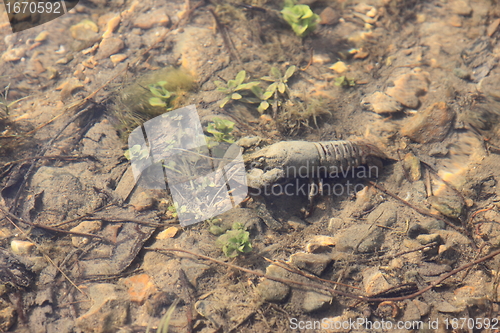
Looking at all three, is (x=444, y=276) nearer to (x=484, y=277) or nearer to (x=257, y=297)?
(x=484, y=277)

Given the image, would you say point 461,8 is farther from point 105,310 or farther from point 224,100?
point 105,310

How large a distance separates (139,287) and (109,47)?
356 centimetres

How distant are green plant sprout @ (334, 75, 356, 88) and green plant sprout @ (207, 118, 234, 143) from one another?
1.68 meters

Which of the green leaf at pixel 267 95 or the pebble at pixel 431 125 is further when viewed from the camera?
the green leaf at pixel 267 95

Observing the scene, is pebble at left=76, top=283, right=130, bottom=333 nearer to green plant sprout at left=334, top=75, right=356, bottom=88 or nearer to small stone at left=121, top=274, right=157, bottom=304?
small stone at left=121, top=274, right=157, bottom=304

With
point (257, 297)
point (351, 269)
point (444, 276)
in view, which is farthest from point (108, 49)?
point (444, 276)

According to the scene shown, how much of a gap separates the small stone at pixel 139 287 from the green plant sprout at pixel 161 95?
2.03m

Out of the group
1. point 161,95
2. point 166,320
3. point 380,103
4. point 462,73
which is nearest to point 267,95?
point 161,95

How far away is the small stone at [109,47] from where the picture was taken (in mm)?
4859

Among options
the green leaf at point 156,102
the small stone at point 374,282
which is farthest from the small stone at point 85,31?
the small stone at point 374,282

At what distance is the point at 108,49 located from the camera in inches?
193

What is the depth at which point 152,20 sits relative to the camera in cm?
511

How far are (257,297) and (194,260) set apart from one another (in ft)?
2.32

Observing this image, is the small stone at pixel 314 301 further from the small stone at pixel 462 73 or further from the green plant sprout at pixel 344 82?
the small stone at pixel 462 73
